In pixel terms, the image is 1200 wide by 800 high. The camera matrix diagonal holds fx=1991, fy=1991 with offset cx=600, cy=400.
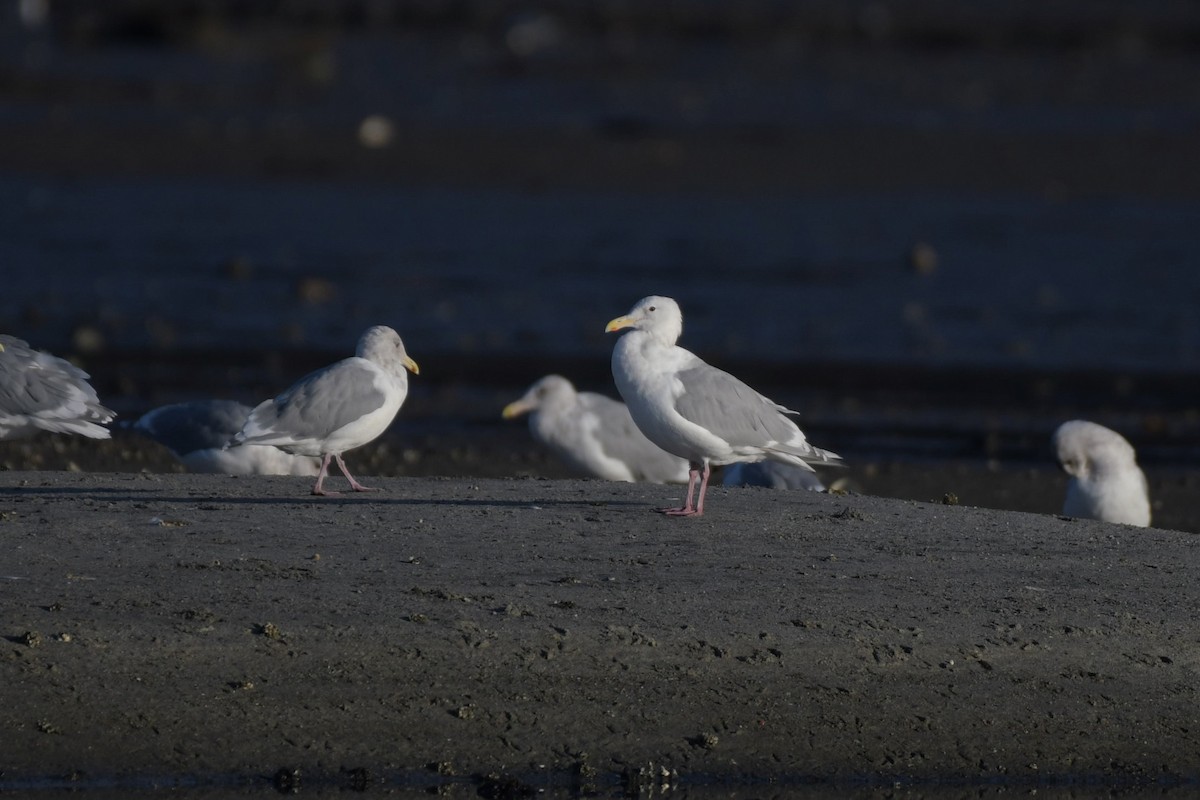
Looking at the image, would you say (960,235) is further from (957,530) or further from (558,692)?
(558,692)

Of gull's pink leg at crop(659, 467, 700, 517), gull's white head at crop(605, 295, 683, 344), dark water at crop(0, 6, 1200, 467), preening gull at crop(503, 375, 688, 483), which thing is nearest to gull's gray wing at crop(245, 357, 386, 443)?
gull's white head at crop(605, 295, 683, 344)

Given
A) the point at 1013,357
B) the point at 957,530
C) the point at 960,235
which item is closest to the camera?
the point at 957,530

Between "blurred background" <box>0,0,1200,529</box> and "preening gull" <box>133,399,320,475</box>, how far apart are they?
76cm

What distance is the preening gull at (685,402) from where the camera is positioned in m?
7.30

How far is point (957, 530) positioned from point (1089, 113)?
75.9 ft

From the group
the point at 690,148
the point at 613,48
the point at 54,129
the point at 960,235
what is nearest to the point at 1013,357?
the point at 960,235

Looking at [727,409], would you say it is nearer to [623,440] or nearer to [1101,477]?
[1101,477]

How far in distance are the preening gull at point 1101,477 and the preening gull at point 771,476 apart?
125cm

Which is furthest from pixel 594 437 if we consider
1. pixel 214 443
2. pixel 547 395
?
pixel 214 443

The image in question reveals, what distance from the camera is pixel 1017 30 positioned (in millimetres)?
46219

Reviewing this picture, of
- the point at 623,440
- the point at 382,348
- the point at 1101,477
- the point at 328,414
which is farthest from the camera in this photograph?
the point at 623,440

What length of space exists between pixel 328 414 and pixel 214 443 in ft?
5.70

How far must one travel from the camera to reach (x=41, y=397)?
7941 millimetres

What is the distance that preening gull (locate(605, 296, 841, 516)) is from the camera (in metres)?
7.30
